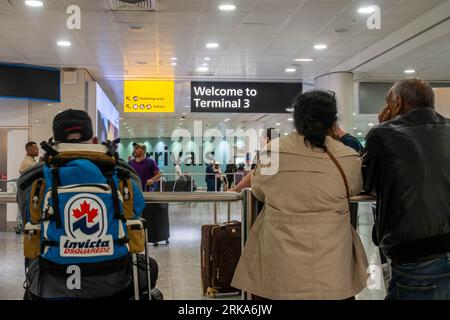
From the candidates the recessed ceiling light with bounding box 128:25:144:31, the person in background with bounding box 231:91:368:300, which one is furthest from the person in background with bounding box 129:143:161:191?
the person in background with bounding box 231:91:368:300

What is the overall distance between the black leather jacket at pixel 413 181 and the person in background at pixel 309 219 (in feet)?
0.38

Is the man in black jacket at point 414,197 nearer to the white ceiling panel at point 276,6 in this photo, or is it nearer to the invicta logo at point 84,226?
the invicta logo at point 84,226

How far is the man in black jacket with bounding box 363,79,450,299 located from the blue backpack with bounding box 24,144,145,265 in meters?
1.12

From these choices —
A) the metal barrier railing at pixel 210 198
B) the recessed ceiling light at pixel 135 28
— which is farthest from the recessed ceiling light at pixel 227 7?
the metal barrier railing at pixel 210 198

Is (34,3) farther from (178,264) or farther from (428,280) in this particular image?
(428,280)

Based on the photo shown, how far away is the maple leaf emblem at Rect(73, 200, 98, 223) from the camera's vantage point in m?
2.00

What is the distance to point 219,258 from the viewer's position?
13.8 ft

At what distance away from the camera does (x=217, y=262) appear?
13.8 feet

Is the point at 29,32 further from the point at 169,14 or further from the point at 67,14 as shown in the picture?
the point at 169,14

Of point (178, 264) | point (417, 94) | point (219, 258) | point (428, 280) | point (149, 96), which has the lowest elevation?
point (178, 264)

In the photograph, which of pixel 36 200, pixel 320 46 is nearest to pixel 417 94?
pixel 36 200

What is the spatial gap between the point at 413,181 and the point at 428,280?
40 centimetres

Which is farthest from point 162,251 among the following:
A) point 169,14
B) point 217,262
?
point 169,14
